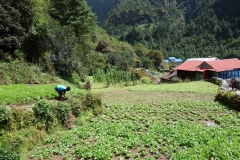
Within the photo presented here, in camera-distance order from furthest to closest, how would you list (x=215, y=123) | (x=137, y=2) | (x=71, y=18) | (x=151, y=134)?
(x=137, y=2) → (x=71, y=18) → (x=215, y=123) → (x=151, y=134)

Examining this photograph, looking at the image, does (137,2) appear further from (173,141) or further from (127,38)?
(173,141)

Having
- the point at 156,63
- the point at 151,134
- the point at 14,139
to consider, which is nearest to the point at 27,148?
the point at 14,139

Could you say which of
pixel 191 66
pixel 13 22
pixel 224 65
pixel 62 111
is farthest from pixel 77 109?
pixel 224 65

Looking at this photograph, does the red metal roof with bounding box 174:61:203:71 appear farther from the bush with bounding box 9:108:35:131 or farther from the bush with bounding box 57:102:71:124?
the bush with bounding box 9:108:35:131

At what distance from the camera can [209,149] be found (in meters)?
7.71

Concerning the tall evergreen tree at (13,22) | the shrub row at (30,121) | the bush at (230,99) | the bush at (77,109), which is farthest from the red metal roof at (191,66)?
the shrub row at (30,121)

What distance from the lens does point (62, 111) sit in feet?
33.4

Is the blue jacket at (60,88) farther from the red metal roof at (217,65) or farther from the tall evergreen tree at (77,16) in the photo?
the red metal roof at (217,65)

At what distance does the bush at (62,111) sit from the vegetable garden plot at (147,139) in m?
0.83

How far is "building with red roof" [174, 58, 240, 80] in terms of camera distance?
3431 cm

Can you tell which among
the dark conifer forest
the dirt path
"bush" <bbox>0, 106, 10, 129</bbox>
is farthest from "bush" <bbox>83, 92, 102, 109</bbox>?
the dark conifer forest

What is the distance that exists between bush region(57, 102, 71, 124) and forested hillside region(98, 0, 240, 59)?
319 ft

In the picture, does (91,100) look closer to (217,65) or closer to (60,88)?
(60,88)

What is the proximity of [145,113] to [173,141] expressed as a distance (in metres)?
4.26
